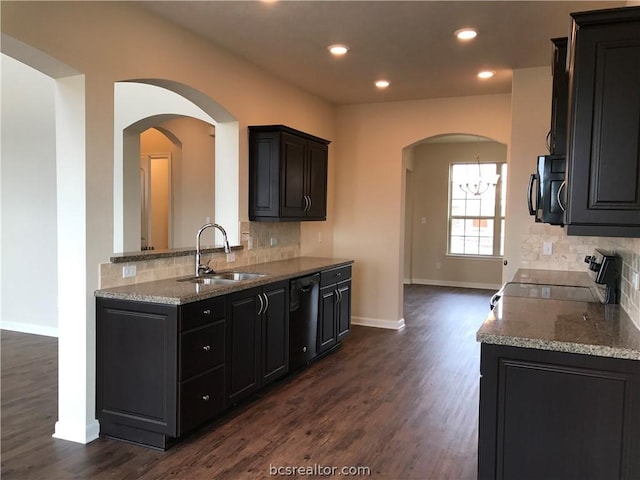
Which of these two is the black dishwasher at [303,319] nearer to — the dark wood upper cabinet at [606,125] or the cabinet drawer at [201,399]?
the cabinet drawer at [201,399]

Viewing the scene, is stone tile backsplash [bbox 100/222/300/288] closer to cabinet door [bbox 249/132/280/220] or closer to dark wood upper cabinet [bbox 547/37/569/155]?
cabinet door [bbox 249/132/280/220]

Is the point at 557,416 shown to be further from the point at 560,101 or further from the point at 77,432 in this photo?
the point at 77,432

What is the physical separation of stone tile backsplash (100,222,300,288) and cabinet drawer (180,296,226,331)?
0.60 metres

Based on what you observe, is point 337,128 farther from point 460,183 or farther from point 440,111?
point 460,183

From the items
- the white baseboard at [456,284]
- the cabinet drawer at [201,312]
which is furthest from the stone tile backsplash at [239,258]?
the white baseboard at [456,284]

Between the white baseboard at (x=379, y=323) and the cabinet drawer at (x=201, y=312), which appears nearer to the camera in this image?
the cabinet drawer at (x=201, y=312)

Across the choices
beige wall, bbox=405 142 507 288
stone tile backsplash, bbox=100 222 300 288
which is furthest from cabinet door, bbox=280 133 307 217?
beige wall, bbox=405 142 507 288

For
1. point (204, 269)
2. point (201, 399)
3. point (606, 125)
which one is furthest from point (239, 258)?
point (606, 125)

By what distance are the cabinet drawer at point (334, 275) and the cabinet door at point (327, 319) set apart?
2.3 inches

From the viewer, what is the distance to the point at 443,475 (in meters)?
2.70

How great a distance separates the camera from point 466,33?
373 cm

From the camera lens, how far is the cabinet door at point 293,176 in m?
4.64

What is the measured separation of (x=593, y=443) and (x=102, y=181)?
2.92 metres

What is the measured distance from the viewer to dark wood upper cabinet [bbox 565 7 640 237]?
1977 mm
